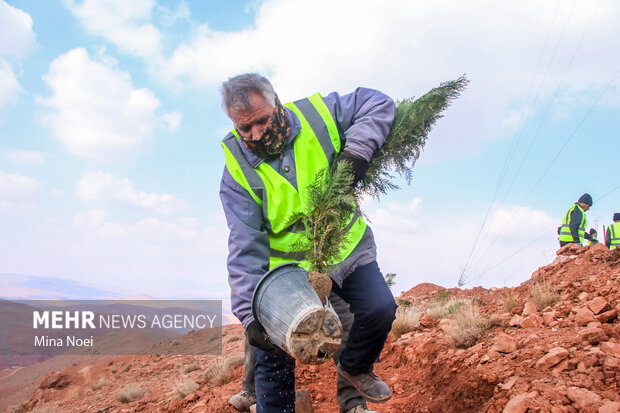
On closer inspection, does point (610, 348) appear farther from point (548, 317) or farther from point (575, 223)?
point (575, 223)

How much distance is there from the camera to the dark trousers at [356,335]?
2.75 metres

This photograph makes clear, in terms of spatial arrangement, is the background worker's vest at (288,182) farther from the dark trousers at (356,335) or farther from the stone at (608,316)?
the stone at (608,316)

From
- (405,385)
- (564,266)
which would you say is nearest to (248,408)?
(405,385)

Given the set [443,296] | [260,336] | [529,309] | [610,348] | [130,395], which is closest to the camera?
[260,336]

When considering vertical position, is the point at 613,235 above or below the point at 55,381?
above

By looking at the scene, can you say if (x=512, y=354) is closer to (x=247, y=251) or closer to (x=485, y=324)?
(x=485, y=324)

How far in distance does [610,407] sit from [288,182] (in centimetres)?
204

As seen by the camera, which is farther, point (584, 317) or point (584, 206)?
point (584, 206)

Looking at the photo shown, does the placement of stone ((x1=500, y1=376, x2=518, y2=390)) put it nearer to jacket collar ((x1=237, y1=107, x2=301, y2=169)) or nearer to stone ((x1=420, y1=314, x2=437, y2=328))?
jacket collar ((x1=237, y1=107, x2=301, y2=169))

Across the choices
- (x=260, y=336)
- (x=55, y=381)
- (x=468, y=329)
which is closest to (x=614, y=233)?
(x=468, y=329)

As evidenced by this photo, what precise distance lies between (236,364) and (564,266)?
21.0 feet

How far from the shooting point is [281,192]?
273 cm

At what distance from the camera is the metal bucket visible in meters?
2.02

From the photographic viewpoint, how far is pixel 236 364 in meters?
6.49
